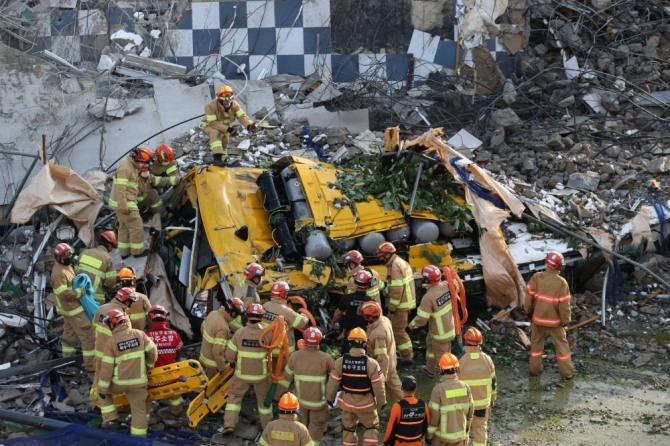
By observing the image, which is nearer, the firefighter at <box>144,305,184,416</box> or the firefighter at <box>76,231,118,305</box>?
the firefighter at <box>144,305,184,416</box>

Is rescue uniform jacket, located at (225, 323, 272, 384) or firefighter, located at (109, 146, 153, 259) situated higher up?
firefighter, located at (109, 146, 153, 259)

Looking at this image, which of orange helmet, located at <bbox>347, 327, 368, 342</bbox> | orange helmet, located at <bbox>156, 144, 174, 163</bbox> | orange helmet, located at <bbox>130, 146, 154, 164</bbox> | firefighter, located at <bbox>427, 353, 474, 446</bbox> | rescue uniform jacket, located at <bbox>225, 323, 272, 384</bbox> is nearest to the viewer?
firefighter, located at <bbox>427, 353, 474, 446</bbox>

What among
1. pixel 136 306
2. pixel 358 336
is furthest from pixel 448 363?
pixel 136 306

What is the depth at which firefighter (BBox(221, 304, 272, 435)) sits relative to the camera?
10922 millimetres

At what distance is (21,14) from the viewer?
15789 millimetres

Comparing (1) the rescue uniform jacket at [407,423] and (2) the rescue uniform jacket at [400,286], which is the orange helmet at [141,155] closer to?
(2) the rescue uniform jacket at [400,286]

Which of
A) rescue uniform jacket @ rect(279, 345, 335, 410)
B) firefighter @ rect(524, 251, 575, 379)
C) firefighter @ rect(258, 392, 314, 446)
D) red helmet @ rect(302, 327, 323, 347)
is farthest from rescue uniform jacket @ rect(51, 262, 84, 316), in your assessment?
firefighter @ rect(524, 251, 575, 379)

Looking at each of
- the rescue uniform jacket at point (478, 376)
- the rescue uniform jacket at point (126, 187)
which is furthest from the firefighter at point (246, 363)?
the rescue uniform jacket at point (126, 187)

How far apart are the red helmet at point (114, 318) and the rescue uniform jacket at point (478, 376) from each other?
3.43 metres

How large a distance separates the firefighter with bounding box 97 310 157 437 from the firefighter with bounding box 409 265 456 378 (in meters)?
3.06

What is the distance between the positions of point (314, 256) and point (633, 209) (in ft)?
14.9

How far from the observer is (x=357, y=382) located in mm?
10336

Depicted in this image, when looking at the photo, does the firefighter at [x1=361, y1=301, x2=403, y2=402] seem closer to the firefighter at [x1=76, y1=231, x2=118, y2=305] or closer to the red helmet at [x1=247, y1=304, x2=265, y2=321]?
the red helmet at [x1=247, y1=304, x2=265, y2=321]

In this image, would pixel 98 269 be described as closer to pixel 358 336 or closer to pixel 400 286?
pixel 400 286
